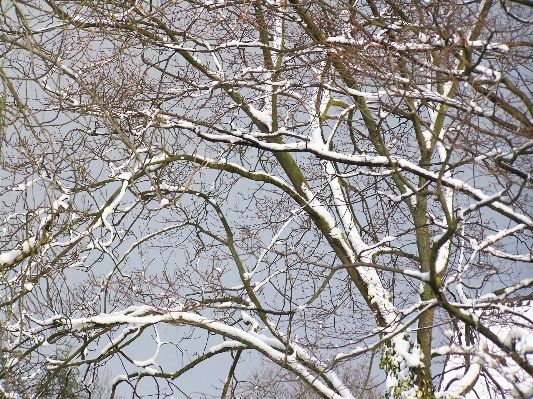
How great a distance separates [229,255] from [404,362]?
2.93m

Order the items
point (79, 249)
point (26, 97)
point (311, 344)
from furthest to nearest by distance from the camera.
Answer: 1. point (79, 249)
2. point (311, 344)
3. point (26, 97)

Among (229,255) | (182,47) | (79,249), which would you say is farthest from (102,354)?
(182,47)

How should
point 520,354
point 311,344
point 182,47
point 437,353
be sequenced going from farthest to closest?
point 437,353 → point 182,47 → point 311,344 → point 520,354

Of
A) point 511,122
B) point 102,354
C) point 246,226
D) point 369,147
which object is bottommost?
point 102,354

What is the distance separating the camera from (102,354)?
8211 mm

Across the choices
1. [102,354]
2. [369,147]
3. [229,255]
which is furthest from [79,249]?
[369,147]

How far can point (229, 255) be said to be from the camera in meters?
8.91

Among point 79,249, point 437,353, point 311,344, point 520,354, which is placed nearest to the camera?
point 520,354

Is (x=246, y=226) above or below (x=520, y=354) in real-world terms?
above

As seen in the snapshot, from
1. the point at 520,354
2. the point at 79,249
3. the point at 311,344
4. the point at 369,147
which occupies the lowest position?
the point at 520,354

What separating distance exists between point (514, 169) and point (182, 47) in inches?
158

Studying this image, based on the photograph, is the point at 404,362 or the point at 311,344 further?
the point at 404,362

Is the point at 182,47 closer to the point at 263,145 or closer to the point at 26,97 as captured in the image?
the point at 263,145

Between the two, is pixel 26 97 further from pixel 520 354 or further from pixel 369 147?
pixel 369 147
